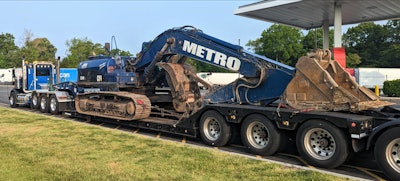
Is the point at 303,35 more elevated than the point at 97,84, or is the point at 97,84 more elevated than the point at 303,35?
the point at 303,35

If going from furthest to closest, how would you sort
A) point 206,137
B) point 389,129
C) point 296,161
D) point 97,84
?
1. point 97,84
2. point 206,137
3. point 296,161
4. point 389,129

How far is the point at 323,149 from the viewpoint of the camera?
6918 mm

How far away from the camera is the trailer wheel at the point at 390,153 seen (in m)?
5.87

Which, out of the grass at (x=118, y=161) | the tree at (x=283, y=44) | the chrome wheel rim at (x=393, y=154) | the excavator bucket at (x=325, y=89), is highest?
the tree at (x=283, y=44)

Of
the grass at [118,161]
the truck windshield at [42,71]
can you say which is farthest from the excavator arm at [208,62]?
the truck windshield at [42,71]

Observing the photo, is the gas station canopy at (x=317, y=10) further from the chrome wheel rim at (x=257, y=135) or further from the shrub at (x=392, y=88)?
the chrome wheel rim at (x=257, y=135)

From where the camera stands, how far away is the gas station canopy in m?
21.9

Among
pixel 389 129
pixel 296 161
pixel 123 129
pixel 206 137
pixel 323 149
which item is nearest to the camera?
pixel 389 129

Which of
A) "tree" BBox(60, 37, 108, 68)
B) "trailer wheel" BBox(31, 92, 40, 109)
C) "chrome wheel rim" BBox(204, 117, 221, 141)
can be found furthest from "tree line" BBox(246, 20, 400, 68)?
"chrome wheel rim" BBox(204, 117, 221, 141)

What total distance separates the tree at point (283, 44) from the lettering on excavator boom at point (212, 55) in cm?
6356

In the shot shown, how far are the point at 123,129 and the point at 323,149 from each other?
262 inches

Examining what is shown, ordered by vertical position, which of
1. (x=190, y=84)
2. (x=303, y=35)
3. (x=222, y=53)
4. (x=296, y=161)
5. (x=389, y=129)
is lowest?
(x=296, y=161)

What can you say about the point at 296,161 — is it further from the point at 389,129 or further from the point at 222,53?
the point at 222,53

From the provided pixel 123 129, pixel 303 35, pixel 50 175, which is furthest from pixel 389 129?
pixel 303 35
